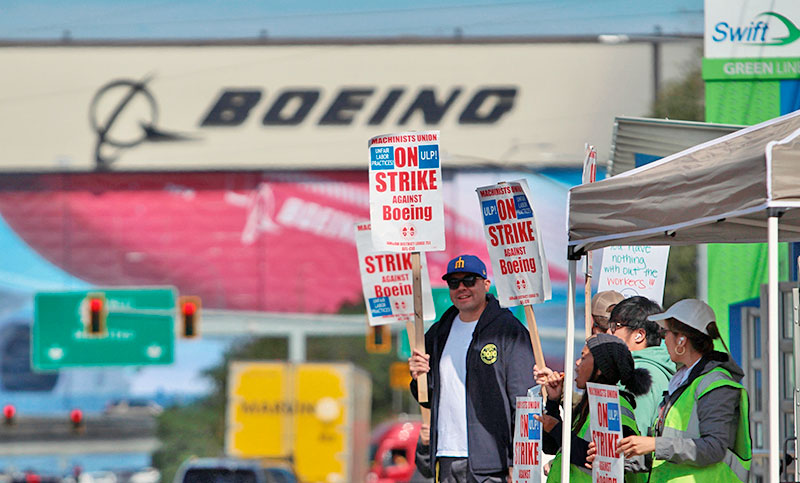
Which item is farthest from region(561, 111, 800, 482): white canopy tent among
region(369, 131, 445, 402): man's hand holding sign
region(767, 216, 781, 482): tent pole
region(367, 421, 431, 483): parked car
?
region(367, 421, 431, 483): parked car

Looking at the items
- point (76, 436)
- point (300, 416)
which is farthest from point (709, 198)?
point (76, 436)

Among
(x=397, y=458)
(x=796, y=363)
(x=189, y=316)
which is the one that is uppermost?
(x=796, y=363)

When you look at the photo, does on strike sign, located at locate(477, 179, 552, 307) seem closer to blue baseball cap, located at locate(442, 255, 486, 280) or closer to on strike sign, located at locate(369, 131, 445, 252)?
blue baseball cap, located at locate(442, 255, 486, 280)

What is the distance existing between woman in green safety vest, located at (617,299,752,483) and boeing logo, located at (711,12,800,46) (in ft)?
24.1

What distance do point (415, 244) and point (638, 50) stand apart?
192ft

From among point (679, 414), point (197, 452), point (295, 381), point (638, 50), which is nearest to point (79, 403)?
point (197, 452)

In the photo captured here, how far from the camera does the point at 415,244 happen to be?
28.7 ft

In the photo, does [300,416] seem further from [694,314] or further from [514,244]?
[694,314]

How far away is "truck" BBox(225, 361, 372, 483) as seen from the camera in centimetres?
2748

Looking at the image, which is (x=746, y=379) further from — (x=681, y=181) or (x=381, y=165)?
(x=681, y=181)

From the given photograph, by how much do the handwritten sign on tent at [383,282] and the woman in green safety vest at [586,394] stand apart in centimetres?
285

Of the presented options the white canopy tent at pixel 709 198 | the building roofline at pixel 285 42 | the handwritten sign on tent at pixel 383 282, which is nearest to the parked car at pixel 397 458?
the handwritten sign on tent at pixel 383 282

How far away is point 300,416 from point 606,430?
21198 millimetres

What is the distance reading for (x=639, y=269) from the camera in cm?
1071
